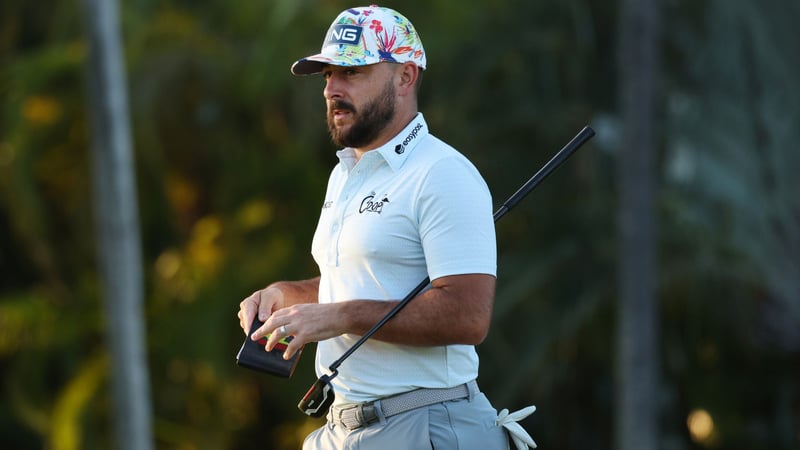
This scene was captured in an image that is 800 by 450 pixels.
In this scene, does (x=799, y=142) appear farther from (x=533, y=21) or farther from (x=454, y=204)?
(x=454, y=204)

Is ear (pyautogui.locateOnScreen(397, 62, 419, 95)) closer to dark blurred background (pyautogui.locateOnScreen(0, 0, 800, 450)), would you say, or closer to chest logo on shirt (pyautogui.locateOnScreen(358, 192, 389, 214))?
chest logo on shirt (pyautogui.locateOnScreen(358, 192, 389, 214))

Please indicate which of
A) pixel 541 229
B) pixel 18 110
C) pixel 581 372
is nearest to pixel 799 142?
pixel 541 229

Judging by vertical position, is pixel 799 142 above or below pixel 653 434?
above

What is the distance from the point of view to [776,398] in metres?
14.8

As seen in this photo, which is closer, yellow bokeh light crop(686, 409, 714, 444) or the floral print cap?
the floral print cap

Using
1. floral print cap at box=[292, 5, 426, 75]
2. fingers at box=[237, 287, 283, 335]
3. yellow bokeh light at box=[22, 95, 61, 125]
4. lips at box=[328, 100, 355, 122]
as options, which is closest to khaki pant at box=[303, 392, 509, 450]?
fingers at box=[237, 287, 283, 335]

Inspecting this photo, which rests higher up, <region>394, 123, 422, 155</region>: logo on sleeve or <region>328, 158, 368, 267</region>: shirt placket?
<region>394, 123, 422, 155</region>: logo on sleeve

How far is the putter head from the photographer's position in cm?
361

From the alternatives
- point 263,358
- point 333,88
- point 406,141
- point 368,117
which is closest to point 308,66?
point 333,88

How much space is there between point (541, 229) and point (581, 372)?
6.65 ft

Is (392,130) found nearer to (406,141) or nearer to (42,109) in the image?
(406,141)

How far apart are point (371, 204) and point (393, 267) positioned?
0.16m

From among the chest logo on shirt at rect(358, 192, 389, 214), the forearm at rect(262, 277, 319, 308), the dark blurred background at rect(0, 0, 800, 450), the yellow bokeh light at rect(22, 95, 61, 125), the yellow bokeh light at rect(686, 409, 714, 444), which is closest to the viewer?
the chest logo on shirt at rect(358, 192, 389, 214)

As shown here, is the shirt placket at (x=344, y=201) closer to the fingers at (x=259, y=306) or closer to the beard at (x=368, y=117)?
the beard at (x=368, y=117)
